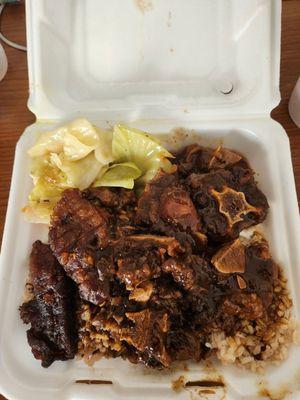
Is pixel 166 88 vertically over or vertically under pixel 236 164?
over

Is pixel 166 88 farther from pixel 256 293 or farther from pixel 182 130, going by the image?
pixel 256 293

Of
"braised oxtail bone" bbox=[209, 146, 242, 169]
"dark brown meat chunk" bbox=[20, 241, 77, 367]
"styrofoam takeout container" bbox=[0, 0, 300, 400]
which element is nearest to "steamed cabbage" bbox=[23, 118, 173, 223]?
"styrofoam takeout container" bbox=[0, 0, 300, 400]

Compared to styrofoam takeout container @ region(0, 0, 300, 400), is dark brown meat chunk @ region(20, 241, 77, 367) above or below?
below

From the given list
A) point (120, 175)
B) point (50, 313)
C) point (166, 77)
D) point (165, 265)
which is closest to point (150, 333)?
point (165, 265)

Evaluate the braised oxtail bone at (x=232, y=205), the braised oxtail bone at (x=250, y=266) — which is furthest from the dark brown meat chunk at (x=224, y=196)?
the braised oxtail bone at (x=250, y=266)

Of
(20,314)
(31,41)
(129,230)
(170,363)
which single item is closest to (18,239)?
(20,314)

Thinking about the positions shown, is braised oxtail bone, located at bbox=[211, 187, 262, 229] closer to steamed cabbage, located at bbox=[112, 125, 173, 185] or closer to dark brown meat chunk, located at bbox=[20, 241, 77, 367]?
steamed cabbage, located at bbox=[112, 125, 173, 185]

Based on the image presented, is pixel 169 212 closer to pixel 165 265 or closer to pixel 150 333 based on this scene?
pixel 165 265

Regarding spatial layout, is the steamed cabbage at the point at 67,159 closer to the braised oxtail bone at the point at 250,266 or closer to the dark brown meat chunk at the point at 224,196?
the dark brown meat chunk at the point at 224,196
